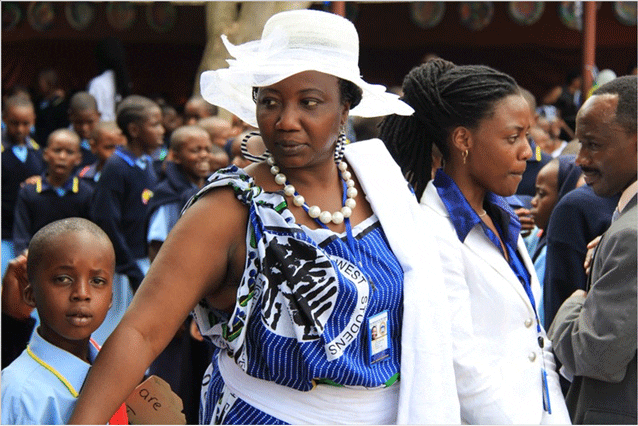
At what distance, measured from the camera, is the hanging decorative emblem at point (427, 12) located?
51.4 ft

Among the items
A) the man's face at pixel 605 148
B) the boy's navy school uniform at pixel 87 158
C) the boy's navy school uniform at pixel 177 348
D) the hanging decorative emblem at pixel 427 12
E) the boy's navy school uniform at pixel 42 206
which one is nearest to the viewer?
the man's face at pixel 605 148

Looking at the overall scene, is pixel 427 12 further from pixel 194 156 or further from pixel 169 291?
pixel 169 291

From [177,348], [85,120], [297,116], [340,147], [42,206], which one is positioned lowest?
[177,348]

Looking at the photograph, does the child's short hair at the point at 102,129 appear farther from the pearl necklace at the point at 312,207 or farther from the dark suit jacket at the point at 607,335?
the pearl necklace at the point at 312,207

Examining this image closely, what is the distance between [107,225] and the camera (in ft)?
20.3

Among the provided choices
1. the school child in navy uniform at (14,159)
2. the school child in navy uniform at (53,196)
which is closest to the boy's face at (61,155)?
the school child in navy uniform at (53,196)

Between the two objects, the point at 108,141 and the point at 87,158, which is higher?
the point at 108,141

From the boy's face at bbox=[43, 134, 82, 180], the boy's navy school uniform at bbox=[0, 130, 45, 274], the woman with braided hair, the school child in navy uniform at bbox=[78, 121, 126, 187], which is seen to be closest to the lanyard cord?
the woman with braided hair

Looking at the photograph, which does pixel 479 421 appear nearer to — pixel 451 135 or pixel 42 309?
pixel 451 135

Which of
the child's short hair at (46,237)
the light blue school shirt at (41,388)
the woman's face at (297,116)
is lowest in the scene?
the light blue school shirt at (41,388)

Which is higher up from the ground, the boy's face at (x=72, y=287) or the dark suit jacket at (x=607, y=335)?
the boy's face at (x=72, y=287)

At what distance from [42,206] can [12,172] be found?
4.35ft

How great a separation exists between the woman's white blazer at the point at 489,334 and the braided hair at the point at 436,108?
233 millimetres

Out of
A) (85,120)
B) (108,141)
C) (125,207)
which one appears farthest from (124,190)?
(85,120)
